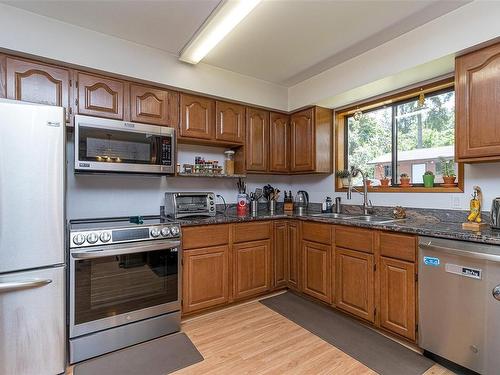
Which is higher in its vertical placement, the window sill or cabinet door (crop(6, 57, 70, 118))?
cabinet door (crop(6, 57, 70, 118))

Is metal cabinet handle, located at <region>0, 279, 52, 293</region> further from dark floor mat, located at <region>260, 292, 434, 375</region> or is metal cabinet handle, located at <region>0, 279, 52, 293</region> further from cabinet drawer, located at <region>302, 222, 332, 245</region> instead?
cabinet drawer, located at <region>302, 222, 332, 245</region>

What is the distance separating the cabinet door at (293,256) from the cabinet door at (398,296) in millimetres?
965

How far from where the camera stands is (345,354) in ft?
6.35

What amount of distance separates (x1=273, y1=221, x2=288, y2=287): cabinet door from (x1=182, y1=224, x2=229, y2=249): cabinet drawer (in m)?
0.64

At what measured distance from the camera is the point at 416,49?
7.18 feet

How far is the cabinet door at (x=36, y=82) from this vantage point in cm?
198

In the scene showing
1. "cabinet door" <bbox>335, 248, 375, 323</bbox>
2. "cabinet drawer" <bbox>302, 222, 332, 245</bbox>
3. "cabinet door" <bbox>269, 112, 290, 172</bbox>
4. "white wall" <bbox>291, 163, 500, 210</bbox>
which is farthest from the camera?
"cabinet door" <bbox>269, 112, 290, 172</bbox>

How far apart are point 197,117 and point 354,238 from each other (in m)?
1.98

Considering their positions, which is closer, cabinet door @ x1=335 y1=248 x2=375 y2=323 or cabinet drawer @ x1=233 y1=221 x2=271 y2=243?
cabinet door @ x1=335 y1=248 x2=375 y2=323

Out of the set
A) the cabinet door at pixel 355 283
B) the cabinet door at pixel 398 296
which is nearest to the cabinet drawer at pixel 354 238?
the cabinet door at pixel 355 283

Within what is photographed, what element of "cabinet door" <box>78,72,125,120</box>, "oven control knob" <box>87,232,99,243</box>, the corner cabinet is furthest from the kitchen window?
"oven control knob" <box>87,232,99,243</box>

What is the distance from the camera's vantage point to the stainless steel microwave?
2.17 meters

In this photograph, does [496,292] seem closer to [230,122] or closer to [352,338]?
[352,338]

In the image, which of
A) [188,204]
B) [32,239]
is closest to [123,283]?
[32,239]
